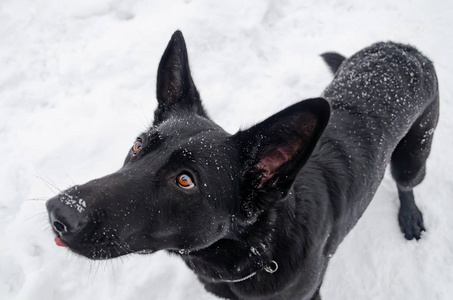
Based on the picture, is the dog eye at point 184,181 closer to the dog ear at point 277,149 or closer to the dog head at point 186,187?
the dog head at point 186,187

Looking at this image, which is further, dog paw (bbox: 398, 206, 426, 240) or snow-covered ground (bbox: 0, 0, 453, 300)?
dog paw (bbox: 398, 206, 426, 240)

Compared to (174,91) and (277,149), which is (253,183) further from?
(174,91)

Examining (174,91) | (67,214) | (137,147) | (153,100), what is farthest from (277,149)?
(153,100)

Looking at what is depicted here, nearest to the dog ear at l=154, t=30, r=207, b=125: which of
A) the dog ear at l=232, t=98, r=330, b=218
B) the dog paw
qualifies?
the dog ear at l=232, t=98, r=330, b=218

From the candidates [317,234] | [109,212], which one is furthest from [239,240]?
[109,212]

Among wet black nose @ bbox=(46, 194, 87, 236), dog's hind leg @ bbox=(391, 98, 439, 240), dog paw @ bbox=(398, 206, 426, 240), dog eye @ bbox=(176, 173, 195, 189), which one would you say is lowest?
dog paw @ bbox=(398, 206, 426, 240)

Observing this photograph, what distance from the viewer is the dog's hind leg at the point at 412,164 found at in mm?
3508

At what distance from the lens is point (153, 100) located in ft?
16.7

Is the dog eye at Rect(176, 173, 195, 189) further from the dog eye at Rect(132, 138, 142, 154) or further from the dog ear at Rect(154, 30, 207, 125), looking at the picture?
the dog ear at Rect(154, 30, 207, 125)

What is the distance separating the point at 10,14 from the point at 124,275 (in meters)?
4.97

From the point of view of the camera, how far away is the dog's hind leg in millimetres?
3508

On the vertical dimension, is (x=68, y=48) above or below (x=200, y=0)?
below

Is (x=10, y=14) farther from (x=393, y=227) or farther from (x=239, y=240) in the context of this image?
(x=393, y=227)

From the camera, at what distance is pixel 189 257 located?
247cm
